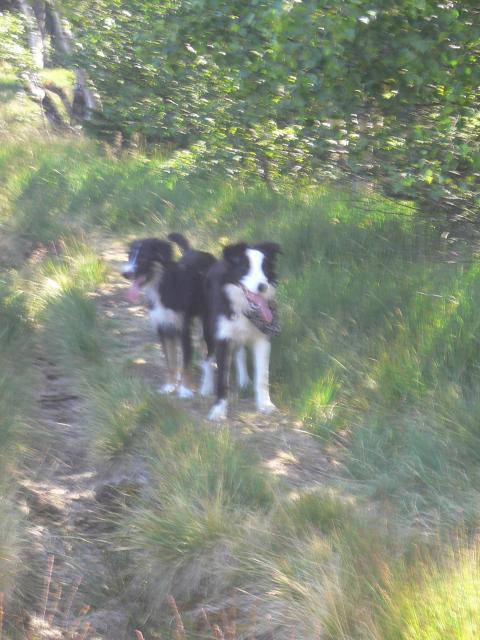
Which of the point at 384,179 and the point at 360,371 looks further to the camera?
the point at 384,179

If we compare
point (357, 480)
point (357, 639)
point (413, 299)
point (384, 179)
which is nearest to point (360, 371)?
point (413, 299)

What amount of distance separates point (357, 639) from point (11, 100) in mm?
19957

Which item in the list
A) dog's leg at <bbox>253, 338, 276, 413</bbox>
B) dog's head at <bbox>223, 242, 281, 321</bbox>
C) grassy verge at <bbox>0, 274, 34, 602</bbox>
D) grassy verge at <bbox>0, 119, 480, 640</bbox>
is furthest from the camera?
dog's leg at <bbox>253, 338, 276, 413</bbox>

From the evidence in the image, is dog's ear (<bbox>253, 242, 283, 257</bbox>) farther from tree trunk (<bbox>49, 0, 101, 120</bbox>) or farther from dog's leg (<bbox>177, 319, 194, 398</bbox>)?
tree trunk (<bbox>49, 0, 101, 120</bbox>)

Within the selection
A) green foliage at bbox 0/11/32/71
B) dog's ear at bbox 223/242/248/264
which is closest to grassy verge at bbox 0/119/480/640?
dog's ear at bbox 223/242/248/264

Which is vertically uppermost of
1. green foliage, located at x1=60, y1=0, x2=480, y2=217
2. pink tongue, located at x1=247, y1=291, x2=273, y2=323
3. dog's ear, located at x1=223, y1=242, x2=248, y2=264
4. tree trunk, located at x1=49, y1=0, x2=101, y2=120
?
green foliage, located at x1=60, y1=0, x2=480, y2=217

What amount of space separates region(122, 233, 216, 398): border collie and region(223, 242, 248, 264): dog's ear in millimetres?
666

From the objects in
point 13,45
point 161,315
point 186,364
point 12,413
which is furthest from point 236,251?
point 13,45

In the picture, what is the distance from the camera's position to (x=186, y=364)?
6.63m

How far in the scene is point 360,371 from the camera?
237 inches

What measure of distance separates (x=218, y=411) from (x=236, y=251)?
1090 mm

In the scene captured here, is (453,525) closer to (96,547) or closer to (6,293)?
(96,547)

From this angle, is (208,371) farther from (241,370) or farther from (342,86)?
(342,86)

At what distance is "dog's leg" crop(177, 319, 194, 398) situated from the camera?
6609 mm
